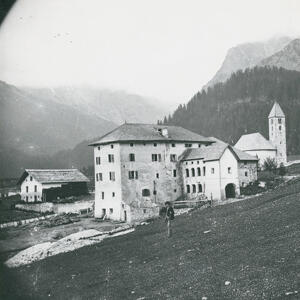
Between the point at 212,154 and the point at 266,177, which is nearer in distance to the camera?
the point at 212,154

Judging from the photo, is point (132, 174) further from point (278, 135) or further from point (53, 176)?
point (278, 135)

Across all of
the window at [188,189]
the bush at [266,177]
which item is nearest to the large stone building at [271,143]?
the bush at [266,177]

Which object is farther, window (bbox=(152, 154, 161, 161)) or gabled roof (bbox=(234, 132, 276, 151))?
gabled roof (bbox=(234, 132, 276, 151))

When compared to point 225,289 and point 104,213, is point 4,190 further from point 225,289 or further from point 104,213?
point 225,289

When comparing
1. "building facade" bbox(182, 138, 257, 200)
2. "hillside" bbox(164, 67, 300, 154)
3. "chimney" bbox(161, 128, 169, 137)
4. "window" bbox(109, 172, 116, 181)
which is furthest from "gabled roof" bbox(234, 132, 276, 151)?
"hillside" bbox(164, 67, 300, 154)

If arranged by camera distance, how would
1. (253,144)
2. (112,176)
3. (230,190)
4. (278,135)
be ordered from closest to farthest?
(230,190)
(112,176)
(253,144)
(278,135)

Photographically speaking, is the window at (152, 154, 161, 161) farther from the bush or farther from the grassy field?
the grassy field

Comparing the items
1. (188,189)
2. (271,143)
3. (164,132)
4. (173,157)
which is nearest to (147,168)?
(173,157)
